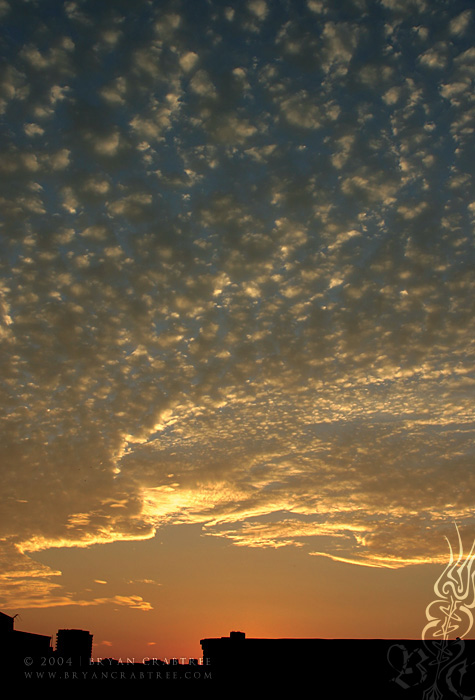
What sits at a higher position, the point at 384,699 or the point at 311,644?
the point at 311,644

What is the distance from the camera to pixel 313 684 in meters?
26.0

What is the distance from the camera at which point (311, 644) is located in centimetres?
2642

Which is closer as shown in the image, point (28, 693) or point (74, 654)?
point (28, 693)

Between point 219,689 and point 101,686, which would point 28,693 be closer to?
point 101,686

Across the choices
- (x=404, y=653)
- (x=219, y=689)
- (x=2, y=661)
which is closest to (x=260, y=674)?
(x=219, y=689)

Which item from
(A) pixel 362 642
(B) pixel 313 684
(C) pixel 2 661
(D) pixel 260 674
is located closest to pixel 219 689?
(D) pixel 260 674

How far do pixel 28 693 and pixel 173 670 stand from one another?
19.1 ft

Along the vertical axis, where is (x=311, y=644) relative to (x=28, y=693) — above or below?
above

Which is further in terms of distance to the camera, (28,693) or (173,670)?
(173,670)

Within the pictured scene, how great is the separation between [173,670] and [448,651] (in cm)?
1145

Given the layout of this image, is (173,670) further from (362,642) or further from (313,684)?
(362,642)

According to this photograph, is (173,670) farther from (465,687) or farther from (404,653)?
(465,687)

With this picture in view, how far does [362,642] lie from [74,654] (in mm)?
12274

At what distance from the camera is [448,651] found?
25.5m
